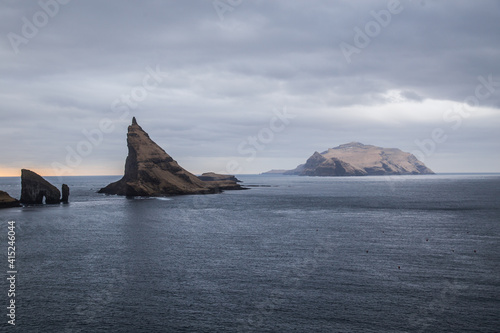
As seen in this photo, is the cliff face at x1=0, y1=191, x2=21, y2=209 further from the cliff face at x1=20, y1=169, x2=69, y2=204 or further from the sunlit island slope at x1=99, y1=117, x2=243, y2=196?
the sunlit island slope at x1=99, y1=117, x2=243, y2=196

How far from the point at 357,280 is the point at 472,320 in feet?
36.4

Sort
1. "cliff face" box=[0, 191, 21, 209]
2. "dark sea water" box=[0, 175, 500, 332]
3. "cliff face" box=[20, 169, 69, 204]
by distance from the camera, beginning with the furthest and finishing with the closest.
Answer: "cliff face" box=[20, 169, 69, 204] → "cliff face" box=[0, 191, 21, 209] → "dark sea water" box=[0, 175, 500, 332]

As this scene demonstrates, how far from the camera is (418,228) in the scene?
237 ft

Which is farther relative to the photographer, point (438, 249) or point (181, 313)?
point (438, 249)

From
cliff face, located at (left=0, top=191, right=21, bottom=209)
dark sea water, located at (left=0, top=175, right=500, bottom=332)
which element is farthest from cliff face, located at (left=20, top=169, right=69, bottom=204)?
dark sea water, located at (left=0, top=175, right=500, bottom=332)

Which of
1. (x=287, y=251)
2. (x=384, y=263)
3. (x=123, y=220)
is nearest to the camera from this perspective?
(x=384, y=263)

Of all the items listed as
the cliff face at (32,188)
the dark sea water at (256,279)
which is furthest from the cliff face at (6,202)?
the dark sea water at (256,279)

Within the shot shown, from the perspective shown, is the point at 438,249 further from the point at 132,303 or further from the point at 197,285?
the point at 132,303

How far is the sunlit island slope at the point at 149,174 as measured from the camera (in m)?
160

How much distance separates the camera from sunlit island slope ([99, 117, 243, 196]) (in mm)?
160500

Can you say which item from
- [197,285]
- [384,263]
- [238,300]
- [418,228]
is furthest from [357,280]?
[418,228]

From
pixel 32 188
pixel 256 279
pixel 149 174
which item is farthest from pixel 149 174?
pixel 256 279

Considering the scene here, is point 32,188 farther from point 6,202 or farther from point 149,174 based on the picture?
point 149,174

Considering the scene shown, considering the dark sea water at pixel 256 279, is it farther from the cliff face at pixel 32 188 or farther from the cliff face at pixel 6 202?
the cliff face at pixel 32 188
